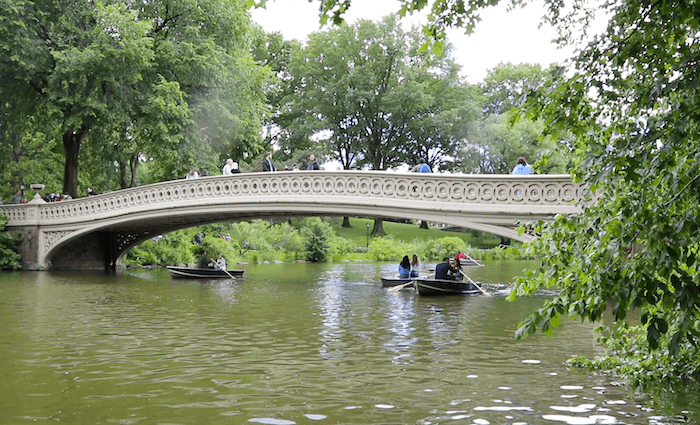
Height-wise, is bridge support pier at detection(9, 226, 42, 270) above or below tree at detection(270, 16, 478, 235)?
below

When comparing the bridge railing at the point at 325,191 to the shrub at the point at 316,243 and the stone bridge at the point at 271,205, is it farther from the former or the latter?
the shrub at the point at 316,243

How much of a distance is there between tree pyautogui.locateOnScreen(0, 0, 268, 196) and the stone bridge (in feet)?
7.57

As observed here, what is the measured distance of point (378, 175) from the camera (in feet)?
55.4

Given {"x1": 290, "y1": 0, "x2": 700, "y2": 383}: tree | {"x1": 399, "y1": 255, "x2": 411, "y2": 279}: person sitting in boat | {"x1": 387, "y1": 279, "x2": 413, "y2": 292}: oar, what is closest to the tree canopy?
{"x1": 399, "y1": 255, "x2": 411, "y2": 279}: person sitting in boat

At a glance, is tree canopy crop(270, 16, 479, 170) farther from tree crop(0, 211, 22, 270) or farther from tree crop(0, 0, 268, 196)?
tree crop(0, 211, 22, 270)

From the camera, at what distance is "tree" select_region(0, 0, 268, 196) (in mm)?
23031

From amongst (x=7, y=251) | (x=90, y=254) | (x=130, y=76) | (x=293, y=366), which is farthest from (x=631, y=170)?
(x=90, y=254)

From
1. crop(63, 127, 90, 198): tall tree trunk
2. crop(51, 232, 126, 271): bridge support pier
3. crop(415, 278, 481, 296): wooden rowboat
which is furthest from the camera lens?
crop(63, 127, 90, 198): tall tree trunk

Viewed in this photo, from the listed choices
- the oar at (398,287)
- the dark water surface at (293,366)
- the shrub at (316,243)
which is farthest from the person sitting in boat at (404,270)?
the shrub at (316,243)

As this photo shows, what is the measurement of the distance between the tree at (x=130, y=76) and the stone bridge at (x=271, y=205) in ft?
7.57

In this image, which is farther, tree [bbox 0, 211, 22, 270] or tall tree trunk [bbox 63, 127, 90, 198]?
tall tree trunk [bbox 63, 127, 90, 198]

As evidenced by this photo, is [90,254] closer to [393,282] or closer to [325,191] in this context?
[325,191]

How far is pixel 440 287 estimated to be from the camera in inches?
676

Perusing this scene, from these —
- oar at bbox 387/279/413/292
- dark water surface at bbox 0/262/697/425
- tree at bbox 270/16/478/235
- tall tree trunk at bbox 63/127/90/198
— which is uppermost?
tree at bbox 270/16/478/235
